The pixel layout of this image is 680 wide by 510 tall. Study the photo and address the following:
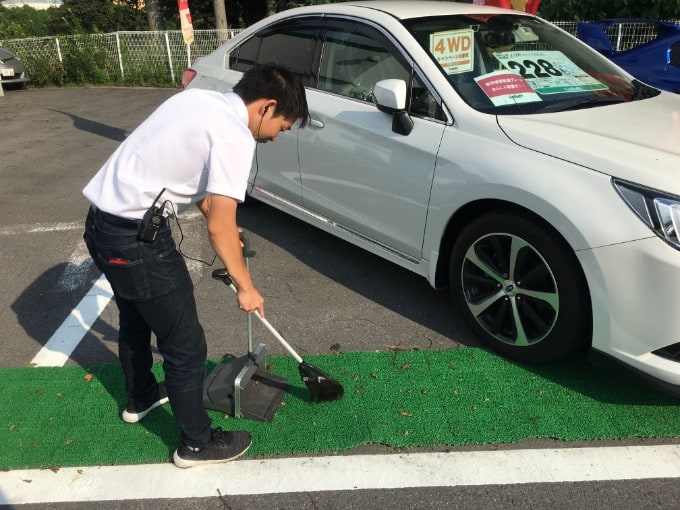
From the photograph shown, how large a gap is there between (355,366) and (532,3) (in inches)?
223

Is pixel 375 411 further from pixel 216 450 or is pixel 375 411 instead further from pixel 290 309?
pixel 290 309

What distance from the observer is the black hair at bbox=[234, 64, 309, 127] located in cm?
210

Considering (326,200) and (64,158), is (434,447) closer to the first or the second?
(326,200)

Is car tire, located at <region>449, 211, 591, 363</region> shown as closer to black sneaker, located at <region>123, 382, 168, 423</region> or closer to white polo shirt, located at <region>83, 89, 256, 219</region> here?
white polo shirt, located at <region>83, 89, 256, 219</region>

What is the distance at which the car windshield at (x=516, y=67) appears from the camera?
3.24 meters

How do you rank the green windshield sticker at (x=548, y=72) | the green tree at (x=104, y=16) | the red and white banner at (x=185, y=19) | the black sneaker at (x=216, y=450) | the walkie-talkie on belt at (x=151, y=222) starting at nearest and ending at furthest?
the walkie-talkie on belt at (x=151, y=222), the black sneaker at (x=216, y=450), the green windshield sticker at (x=548, y=72), the red and white banner at (x=185, y=19), the green tree at (x=104, y=16)

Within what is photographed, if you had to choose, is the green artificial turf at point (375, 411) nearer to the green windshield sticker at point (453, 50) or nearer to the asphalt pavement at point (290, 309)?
the asphalt pavement at point (290, 309)

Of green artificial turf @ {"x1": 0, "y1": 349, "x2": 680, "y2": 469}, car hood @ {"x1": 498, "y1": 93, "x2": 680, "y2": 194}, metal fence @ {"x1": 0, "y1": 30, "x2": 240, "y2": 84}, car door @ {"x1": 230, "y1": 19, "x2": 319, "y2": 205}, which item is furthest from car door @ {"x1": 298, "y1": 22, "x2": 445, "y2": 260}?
metal fence @ {"x1": 0, "y1": 30, "x2": 240, "y2": 84}

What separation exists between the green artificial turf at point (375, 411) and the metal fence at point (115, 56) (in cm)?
1300

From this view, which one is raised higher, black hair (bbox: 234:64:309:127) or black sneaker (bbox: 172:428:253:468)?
black hair (bbox: 234:64:309:127)

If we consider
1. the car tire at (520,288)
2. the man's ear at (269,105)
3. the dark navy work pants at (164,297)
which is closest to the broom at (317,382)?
the dark navy work pants at (164,297)

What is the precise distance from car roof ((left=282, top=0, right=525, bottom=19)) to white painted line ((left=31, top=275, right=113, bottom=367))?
2.40 metres

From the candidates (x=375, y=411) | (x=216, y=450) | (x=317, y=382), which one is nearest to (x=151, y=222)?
(x=216, y=450)

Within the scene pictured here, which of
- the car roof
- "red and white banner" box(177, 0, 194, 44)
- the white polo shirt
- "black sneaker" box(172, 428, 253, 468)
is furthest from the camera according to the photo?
"red and white banner" box(177, 0, 194, 44)
